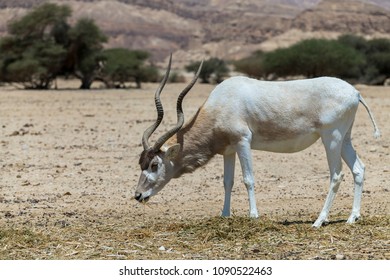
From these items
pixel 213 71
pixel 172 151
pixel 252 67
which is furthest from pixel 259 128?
pixel 252 67

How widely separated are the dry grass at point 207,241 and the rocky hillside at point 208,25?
320ft

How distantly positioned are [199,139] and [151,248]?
157cm

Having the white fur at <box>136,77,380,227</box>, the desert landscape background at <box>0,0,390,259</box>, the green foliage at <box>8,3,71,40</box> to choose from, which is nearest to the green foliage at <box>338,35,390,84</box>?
the green foliage at <box>8,3,71,40</box>

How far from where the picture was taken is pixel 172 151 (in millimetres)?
7625

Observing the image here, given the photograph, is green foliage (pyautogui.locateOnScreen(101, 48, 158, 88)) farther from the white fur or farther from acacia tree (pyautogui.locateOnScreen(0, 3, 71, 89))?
the white fur

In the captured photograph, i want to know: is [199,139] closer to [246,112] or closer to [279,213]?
[246,112]

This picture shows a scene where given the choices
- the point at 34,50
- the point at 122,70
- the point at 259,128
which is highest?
the point at 259,128

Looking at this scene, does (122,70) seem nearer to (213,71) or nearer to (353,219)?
(213,71)

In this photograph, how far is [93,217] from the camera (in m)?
8.38

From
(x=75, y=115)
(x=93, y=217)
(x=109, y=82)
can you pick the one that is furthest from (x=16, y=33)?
(x=93, y=217)

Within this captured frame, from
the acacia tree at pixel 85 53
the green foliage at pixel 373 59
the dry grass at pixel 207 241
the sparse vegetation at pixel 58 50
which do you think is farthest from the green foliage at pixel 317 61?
the dry grass at pixel 207 241

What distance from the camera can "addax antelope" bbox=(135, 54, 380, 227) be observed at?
747 cm

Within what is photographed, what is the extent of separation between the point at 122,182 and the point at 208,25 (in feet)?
390

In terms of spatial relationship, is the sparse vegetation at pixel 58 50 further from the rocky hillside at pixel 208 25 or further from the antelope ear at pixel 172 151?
the rocky hillside at pixel 208 25
